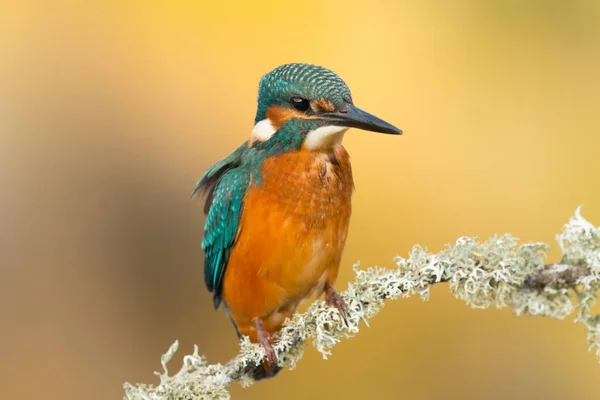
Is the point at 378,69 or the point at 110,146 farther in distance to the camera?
the point at 110,146

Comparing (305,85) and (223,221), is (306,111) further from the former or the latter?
(223,221)

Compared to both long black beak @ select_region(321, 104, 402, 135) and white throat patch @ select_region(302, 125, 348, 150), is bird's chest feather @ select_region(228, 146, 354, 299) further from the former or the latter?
long black beak @ select_region(321, 104, 402, 135)

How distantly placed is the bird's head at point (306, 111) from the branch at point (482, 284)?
1.39 feet

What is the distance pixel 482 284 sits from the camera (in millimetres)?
1783

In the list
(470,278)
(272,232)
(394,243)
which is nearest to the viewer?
(470,278)

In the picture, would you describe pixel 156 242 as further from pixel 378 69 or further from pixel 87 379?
pixel 378 69

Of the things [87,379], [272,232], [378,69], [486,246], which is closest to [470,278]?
[486,246]

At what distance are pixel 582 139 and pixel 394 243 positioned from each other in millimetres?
999

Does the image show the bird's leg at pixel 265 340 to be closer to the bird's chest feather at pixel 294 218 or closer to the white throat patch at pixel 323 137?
the bird's chest feather at pixel 294 218

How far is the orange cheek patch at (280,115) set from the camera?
7.61 ft

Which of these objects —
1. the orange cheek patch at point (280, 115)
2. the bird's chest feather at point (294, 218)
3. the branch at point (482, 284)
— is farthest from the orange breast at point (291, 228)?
the branch at point (482, 284)

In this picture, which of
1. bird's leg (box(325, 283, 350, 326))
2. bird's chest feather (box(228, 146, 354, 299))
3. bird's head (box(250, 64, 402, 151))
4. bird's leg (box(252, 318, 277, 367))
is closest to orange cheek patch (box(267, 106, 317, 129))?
bird's head (box(250, 64, 402, 151))

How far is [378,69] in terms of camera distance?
388 cm

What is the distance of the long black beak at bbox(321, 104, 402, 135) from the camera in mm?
2148
